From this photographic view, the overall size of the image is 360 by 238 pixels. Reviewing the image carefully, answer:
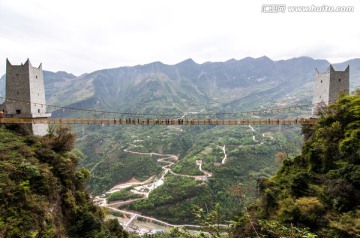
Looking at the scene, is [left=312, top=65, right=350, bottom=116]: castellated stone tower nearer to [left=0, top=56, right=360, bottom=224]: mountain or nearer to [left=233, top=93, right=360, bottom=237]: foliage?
[left=233, top=93, right=360, bottom=237]: foliage

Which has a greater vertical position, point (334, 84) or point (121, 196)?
point (334, 84)

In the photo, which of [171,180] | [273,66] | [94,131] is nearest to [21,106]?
[171,180]

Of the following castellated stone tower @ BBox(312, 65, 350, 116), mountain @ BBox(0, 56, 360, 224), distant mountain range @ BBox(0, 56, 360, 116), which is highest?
distant mountain range @ BBox(0, 56, 360, 116)

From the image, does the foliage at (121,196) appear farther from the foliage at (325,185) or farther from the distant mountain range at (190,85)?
the distant mountain range at (190,85)

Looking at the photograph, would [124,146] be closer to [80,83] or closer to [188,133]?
[188,133]

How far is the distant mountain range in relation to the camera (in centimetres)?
10500

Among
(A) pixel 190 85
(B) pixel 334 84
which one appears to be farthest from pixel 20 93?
(A) pixel 190 85

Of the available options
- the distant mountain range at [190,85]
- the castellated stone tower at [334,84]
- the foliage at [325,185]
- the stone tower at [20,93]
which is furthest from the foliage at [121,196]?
the distant mountain range at [190,85]

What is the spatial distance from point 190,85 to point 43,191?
14406cm

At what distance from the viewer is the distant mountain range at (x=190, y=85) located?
105 meters

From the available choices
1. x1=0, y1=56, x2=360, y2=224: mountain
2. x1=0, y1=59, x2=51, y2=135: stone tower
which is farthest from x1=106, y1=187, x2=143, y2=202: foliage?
x1=0, y1=59, x2=51, y2=135: stone tower

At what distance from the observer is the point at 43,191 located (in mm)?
10203

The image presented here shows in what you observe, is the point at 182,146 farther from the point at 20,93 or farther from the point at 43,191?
the point at 43,191

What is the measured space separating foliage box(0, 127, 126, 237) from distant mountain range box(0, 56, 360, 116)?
257 feet
